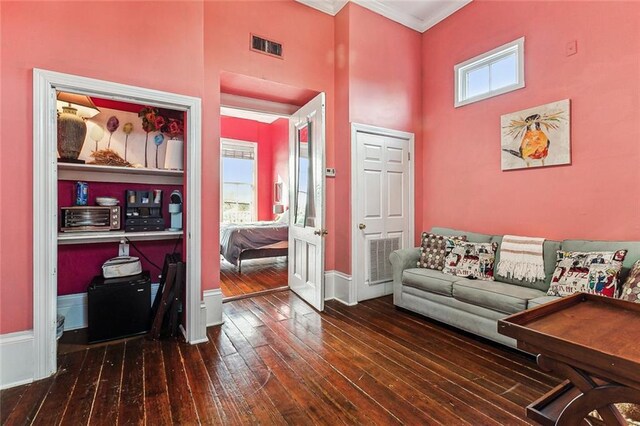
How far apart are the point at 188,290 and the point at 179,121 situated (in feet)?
5.32

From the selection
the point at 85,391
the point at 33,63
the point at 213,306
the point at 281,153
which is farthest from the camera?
the point at 281,153

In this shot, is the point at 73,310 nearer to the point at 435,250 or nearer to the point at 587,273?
the point at 435,250

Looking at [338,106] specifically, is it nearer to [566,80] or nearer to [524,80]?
[524,80]

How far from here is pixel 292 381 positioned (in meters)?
2.07

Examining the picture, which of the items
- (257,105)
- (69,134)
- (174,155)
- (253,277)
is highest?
(257,105)

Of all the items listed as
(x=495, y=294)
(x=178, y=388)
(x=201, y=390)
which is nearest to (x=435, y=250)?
(x=495, y=294)

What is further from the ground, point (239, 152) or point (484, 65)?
point (484, 65)

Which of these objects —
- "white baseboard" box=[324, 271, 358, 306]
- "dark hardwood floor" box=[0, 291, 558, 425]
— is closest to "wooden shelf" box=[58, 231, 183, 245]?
"dark hardwood floor" box=[0, 291, 558, 425]

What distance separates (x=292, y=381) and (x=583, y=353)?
165 centimetres

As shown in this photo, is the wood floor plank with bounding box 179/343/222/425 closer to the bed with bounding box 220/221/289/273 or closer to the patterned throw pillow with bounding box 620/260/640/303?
the bed with bounding box 220/221/289/273

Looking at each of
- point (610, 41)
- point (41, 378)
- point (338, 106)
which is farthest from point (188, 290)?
point (610, 41)

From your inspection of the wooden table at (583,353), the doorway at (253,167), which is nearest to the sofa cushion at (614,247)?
the wooden table at (583,353)

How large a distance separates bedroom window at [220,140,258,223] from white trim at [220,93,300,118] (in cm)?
404

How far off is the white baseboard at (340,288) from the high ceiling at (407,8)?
11.0ft
